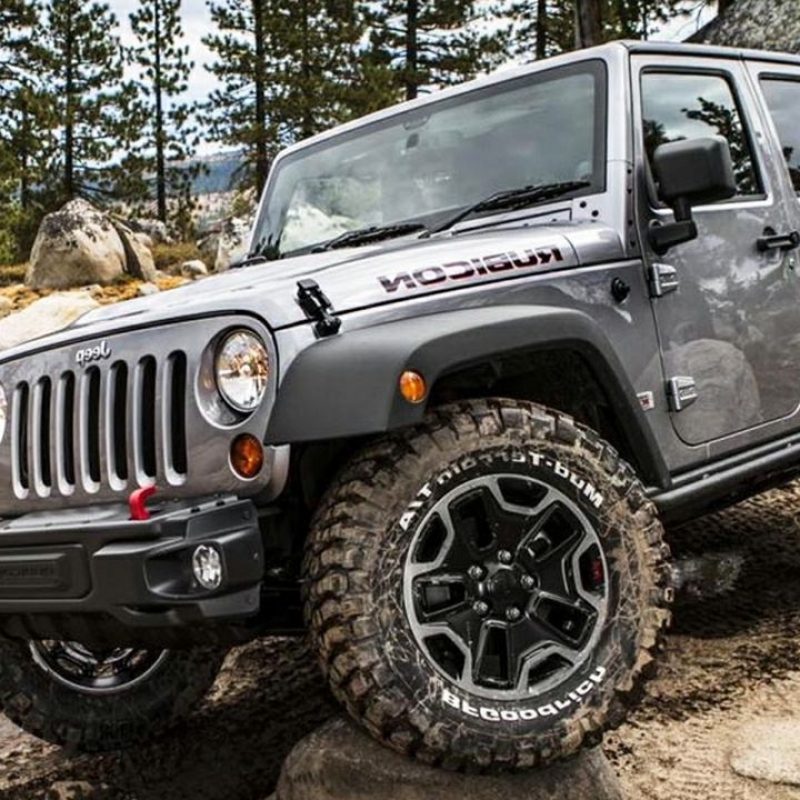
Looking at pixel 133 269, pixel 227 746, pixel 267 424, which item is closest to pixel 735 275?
pixel 267 424

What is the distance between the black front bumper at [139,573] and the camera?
2.31m

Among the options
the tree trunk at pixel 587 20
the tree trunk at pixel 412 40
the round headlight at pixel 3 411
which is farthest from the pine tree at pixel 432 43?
the round headlight at pixel 3 411

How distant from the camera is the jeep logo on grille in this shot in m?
2.70

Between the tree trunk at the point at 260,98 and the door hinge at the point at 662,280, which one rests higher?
the tree trunk at the point at 260,98

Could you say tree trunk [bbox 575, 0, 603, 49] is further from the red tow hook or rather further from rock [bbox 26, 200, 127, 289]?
the red tow hook

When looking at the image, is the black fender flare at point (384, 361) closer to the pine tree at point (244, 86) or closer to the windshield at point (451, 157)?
the windshield at point (451, 157)

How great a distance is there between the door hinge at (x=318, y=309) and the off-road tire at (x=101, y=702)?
57.8 inches

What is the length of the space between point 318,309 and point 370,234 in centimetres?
124

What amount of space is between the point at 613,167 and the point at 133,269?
777 inches

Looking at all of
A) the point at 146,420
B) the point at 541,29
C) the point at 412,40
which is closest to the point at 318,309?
the point at 146,420

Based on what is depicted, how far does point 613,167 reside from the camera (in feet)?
11.1

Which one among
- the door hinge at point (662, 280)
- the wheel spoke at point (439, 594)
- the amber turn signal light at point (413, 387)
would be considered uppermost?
the door hinge at point (662, 280)

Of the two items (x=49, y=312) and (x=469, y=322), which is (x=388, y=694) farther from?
(x=49, y=312)

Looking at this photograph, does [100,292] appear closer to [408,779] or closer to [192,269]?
Answer: [192,269]
